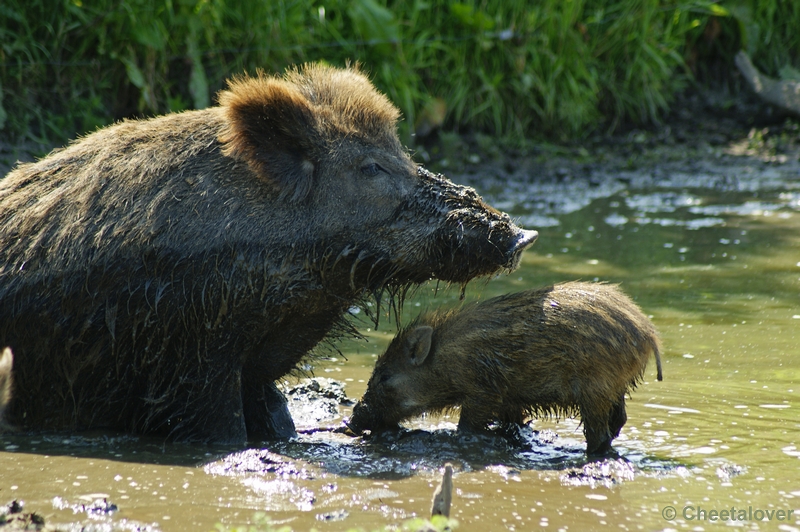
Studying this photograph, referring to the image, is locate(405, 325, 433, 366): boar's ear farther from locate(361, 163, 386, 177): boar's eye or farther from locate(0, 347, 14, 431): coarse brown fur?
locate(0, 347, 14, 431): coarse brown fur

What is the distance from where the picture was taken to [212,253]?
439 cm

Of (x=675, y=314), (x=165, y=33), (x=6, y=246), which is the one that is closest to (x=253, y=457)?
(x=6, y=246)

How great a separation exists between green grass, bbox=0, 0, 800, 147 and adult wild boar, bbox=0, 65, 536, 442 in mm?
3186

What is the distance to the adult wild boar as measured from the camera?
4391 mm

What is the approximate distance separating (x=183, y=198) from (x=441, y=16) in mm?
6894

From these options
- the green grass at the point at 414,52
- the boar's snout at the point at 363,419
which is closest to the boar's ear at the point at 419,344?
the boar's snout at the point at 363,419

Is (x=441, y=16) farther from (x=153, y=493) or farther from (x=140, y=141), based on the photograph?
(x=153, y=493)

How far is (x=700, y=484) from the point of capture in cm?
390

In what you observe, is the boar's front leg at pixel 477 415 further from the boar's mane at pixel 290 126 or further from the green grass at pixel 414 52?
the green grass at pixel 414 52

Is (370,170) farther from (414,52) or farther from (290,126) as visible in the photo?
(414,52)

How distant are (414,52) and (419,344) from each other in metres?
6.02

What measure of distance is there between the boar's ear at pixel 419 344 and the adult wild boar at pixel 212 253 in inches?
13.1

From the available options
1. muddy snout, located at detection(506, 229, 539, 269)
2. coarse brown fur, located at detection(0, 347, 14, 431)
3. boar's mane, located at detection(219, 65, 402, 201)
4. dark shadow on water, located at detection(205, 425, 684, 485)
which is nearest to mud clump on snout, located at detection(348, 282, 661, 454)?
dark shadow on water, located at detection(205, 425, 684, 485)

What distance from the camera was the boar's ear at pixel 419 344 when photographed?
507 centimetres
